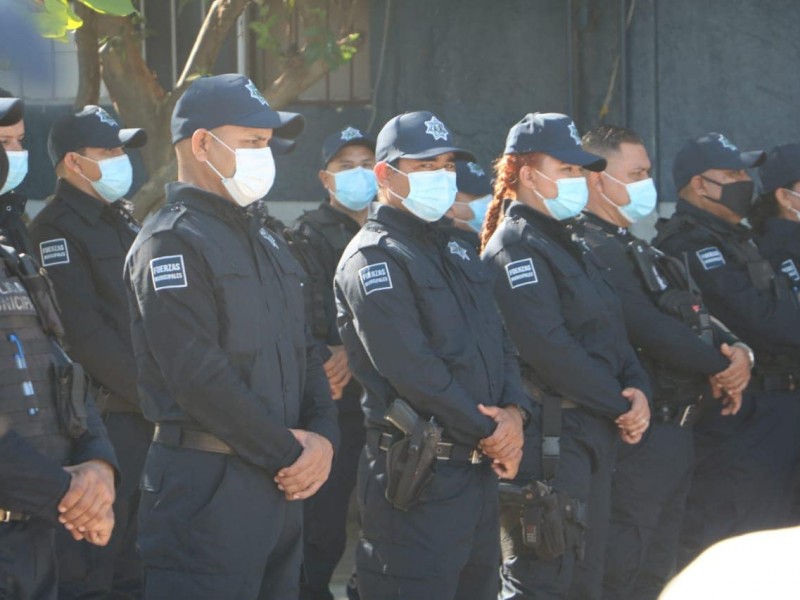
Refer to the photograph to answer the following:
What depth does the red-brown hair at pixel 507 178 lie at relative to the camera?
5.98 m

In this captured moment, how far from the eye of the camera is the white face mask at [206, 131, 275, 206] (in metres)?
4.57

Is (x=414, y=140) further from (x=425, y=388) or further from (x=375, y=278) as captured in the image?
(x=425, y=388)

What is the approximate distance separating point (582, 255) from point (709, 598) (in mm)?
3690

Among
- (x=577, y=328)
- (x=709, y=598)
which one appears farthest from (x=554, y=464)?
(x=709, y=598)

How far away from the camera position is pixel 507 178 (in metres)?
6.04

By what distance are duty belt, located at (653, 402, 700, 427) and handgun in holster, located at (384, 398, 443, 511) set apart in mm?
1673

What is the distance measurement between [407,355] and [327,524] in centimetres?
200

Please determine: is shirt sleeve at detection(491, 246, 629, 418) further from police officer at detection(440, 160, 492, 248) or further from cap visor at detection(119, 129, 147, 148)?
cap visor at detection(119, 129, 147, 148)

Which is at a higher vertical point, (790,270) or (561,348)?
(561,348)

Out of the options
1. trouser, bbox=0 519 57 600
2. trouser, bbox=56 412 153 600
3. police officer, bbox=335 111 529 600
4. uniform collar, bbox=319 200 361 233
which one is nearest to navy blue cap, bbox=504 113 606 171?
police officer, bbox=335 111 529 600

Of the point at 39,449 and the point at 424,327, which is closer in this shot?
the point at 39,449

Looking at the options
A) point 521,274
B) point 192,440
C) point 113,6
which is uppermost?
point 113,6

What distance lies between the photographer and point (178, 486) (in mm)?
4250

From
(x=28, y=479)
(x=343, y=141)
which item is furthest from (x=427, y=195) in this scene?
(x=28, y=479)
